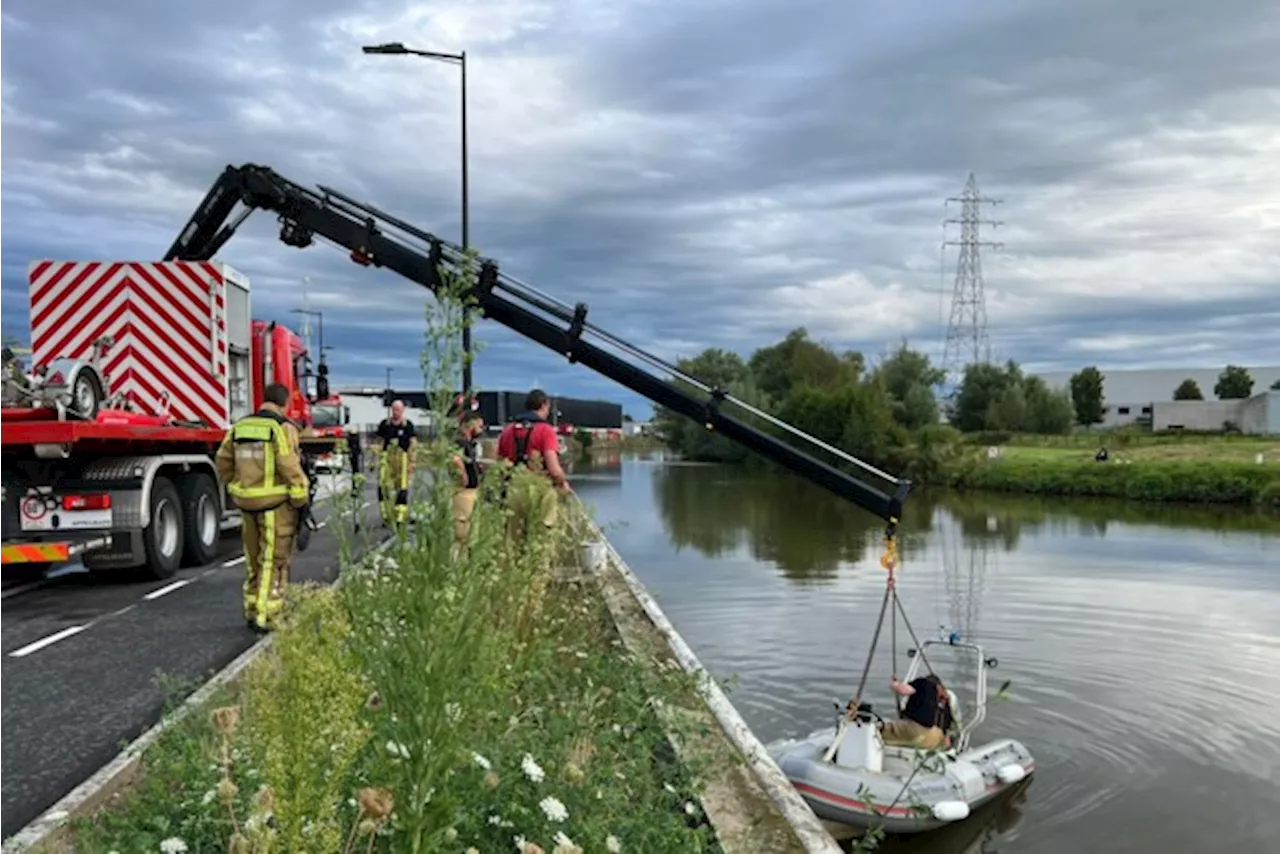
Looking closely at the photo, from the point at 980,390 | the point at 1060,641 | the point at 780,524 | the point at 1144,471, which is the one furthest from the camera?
the point at 980,390

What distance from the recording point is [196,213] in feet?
43.7

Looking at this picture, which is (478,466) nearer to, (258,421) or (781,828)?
(258,421)

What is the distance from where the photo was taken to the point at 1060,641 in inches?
640

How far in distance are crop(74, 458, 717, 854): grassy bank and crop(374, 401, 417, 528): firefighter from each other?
19 centimetres

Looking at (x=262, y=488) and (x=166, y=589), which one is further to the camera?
(x=166, y=589)

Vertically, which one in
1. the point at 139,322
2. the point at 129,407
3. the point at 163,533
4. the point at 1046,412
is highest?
the point at 1046,412

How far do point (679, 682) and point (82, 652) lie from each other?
Answer: 14.4ft

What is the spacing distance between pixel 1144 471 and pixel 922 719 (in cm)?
3781

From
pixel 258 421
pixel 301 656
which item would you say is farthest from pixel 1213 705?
pixel 301 656

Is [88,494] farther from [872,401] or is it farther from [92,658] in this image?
[872,401]

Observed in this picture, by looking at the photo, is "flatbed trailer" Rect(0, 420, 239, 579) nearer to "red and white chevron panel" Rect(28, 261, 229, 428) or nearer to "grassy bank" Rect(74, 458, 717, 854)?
"red and white chevron panel" Rect(28, 261, 229, 428)

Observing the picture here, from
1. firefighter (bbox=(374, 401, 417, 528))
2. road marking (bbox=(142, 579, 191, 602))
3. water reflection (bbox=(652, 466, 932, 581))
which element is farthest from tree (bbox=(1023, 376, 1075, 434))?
road marking (bbox=(142, 579, 191, 602))

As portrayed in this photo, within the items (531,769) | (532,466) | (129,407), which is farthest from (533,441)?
(531,769)

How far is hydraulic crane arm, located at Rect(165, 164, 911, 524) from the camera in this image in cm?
965
